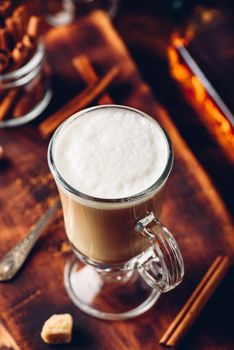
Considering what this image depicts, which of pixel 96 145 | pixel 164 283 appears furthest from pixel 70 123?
pixel 164 283

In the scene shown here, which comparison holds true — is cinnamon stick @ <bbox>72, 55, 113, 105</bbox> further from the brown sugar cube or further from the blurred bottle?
the brown sugar cube

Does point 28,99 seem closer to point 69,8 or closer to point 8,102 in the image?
point 8,102

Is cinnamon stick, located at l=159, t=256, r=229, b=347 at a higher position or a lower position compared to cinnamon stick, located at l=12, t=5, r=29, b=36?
lower

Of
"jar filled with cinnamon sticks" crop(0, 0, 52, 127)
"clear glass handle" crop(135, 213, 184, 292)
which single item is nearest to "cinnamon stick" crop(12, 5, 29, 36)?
"jar filled with cinnamon sticks" crop(0, 0, 52, 127)

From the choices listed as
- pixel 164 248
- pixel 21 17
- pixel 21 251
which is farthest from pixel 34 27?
pixel 164 248

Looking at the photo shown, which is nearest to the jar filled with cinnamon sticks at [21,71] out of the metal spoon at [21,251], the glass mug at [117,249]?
the metal spoon at [21,251]
